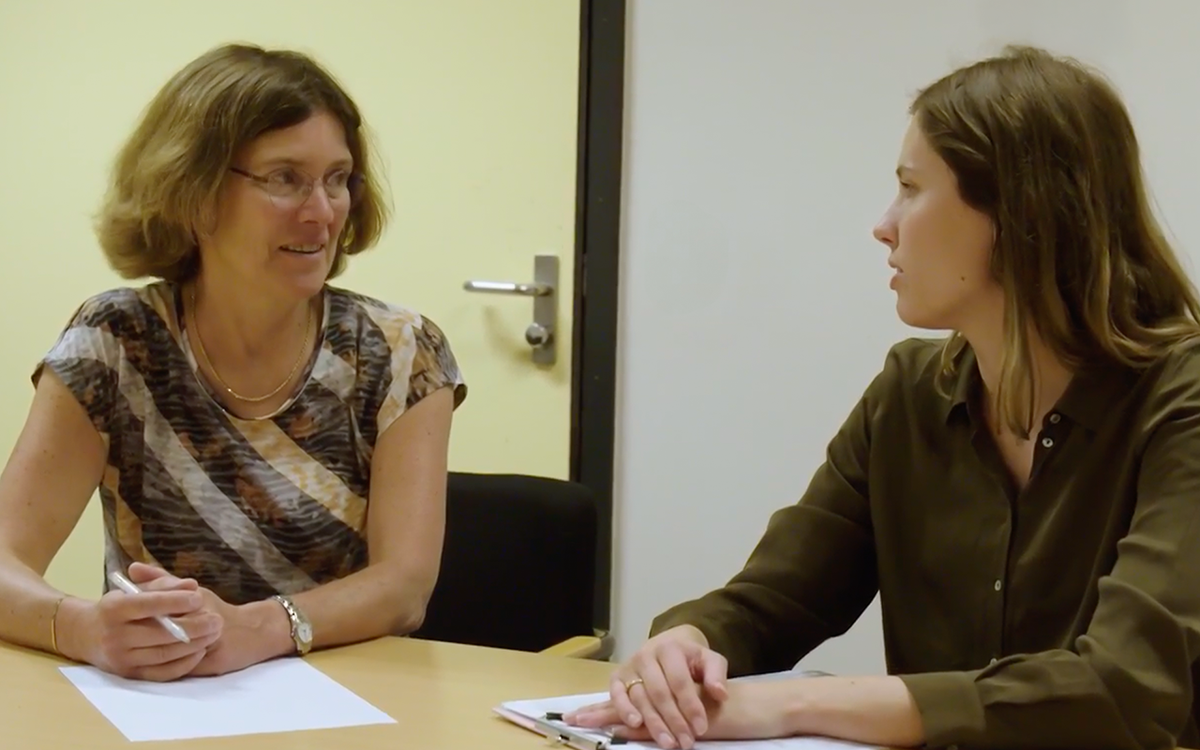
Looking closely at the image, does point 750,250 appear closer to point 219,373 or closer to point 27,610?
point 219,373

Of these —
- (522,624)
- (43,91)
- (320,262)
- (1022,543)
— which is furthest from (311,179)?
(43,91)

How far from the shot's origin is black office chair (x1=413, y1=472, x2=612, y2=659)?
6.41 feet

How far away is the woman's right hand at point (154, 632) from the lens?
1.30 m

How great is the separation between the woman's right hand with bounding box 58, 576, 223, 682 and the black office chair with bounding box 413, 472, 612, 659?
0.69 m

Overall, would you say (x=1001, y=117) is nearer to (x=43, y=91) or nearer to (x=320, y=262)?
(x=320, y=262)

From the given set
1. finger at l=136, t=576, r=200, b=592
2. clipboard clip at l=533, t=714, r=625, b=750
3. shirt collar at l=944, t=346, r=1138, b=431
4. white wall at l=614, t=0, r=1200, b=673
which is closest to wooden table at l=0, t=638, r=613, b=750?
clipboard clip at l=533, t=714, r=625, b=750

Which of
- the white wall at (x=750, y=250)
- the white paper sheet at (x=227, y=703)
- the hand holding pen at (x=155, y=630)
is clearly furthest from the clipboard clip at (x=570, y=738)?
the white wall at (x=750, y=250)

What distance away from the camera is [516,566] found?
1.97m

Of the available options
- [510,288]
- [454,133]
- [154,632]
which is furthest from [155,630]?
[454,133]

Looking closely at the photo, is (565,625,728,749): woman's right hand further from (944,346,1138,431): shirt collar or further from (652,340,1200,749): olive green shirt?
(944,346,1138,431): shirt collar

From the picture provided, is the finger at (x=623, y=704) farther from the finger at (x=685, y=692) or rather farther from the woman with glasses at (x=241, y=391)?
the woman with glasses at (x=241, y=391)

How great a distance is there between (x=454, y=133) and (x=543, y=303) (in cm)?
44

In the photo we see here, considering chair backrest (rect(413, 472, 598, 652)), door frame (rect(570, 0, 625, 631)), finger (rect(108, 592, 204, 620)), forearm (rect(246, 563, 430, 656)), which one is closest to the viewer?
finger (rect(108, 592, 204, 620))

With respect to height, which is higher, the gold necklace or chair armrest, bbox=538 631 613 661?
the gold necklace
